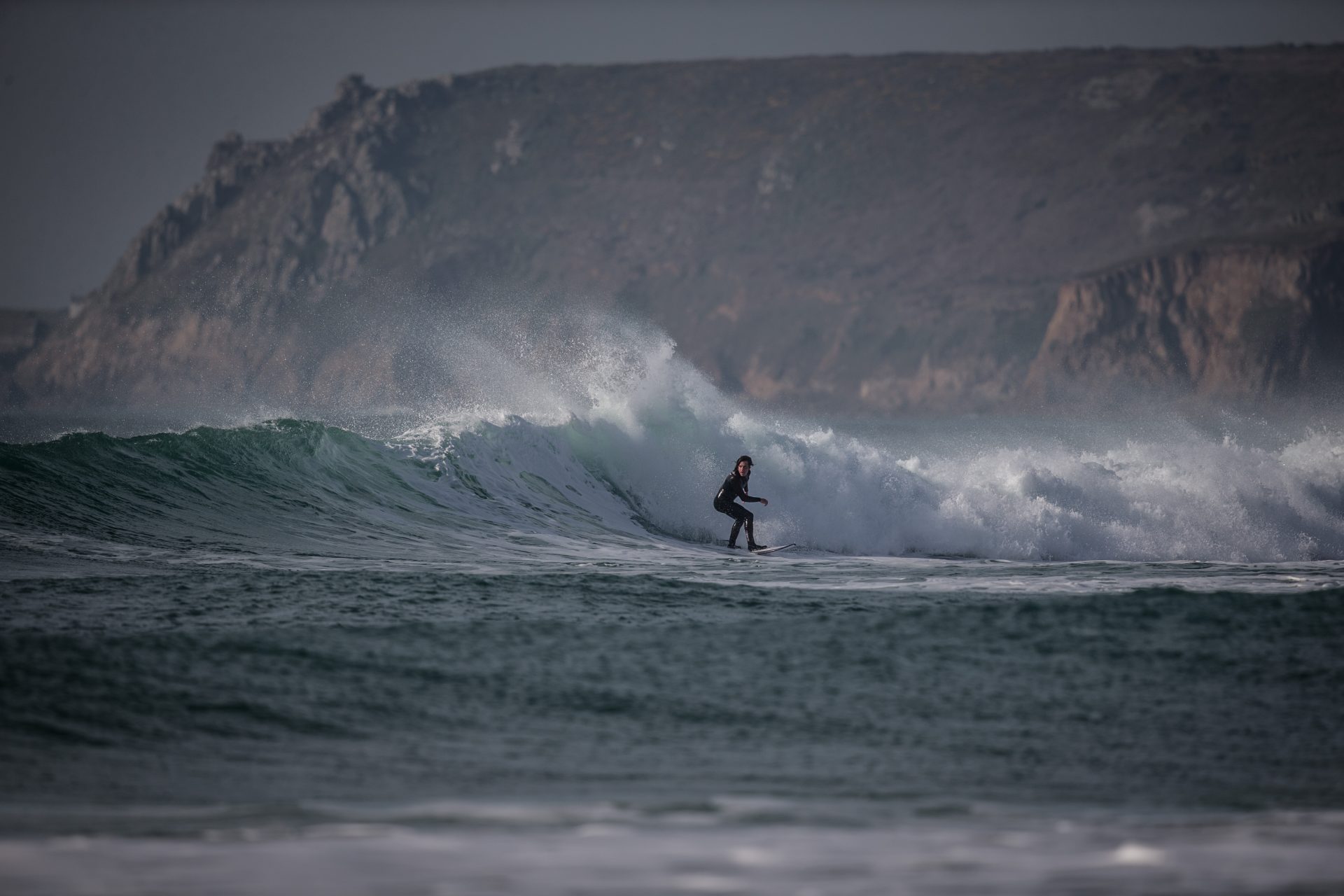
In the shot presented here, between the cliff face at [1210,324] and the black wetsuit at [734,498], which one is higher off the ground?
the cliff face at [1210,324]

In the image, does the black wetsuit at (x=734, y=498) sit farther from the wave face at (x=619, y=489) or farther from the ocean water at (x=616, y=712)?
the wave face at (x=619, y=489)

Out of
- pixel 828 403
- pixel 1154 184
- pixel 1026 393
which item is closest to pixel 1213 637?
pixel 1026 393

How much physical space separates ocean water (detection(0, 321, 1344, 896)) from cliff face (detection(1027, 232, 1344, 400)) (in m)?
125

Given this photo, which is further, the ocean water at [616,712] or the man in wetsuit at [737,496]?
the man in wetsuit at [737,496]

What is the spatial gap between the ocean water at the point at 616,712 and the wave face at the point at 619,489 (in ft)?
0.55

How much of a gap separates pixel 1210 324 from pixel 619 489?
12981 cm

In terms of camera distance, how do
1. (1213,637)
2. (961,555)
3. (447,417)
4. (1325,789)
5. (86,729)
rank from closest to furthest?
1. (1325,789)
2. (86,729)
3. (1213,637)
4. (961,555)
5. (447,417)

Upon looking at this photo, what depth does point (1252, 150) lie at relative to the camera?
181 meters

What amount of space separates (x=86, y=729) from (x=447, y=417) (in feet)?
54.5

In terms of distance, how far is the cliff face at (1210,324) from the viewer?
438 ft

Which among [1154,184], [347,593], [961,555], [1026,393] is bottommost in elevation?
[347,593]

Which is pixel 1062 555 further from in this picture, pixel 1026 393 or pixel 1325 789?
pixel 1026 393

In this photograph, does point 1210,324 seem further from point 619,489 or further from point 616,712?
point 616,712

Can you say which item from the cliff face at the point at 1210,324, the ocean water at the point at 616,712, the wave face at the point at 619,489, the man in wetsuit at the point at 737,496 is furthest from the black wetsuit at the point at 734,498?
the cliff face at the point at 1210,324
